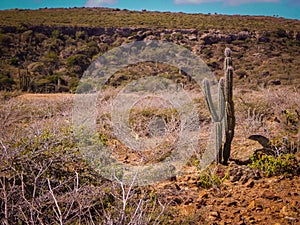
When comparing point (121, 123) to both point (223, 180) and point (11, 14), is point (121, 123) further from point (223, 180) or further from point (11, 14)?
point (11, 14)

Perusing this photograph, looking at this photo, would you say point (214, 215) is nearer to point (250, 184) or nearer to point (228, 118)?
point (250, 184)

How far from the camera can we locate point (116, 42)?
101 feet

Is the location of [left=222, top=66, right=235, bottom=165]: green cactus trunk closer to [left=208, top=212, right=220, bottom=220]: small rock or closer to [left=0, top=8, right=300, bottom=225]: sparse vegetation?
[left=0, top=8, right=300, bottom=225]: sparse vegetation

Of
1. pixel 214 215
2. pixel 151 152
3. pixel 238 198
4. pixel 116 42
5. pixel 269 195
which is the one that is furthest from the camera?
pixel 116 42

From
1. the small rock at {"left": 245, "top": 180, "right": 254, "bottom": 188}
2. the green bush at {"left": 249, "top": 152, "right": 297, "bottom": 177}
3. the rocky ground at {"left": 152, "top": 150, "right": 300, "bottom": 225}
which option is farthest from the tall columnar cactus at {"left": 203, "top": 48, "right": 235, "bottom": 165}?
the small rock at {"left": 245, "top": 180, "right": 254, "bottom": 188}

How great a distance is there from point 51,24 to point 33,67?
10.4 meters

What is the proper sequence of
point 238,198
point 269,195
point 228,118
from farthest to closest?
point 228,118
point 238,198
point 269,195

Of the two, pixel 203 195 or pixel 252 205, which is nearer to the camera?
pixel 252 205

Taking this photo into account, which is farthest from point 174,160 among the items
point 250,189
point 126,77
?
point 126,77

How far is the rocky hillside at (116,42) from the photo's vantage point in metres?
21.7

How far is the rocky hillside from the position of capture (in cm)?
2170

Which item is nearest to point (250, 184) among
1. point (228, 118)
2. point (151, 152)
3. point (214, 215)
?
point (214, 215)

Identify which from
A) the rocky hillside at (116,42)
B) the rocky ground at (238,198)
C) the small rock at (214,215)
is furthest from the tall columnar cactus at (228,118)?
the rocky hillside at (116,42)

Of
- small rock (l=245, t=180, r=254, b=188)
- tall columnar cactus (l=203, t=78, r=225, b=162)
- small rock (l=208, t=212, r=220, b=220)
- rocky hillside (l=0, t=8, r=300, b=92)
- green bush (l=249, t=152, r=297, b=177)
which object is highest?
rocky hillside (l=0, t=8, r=300, b=92)
